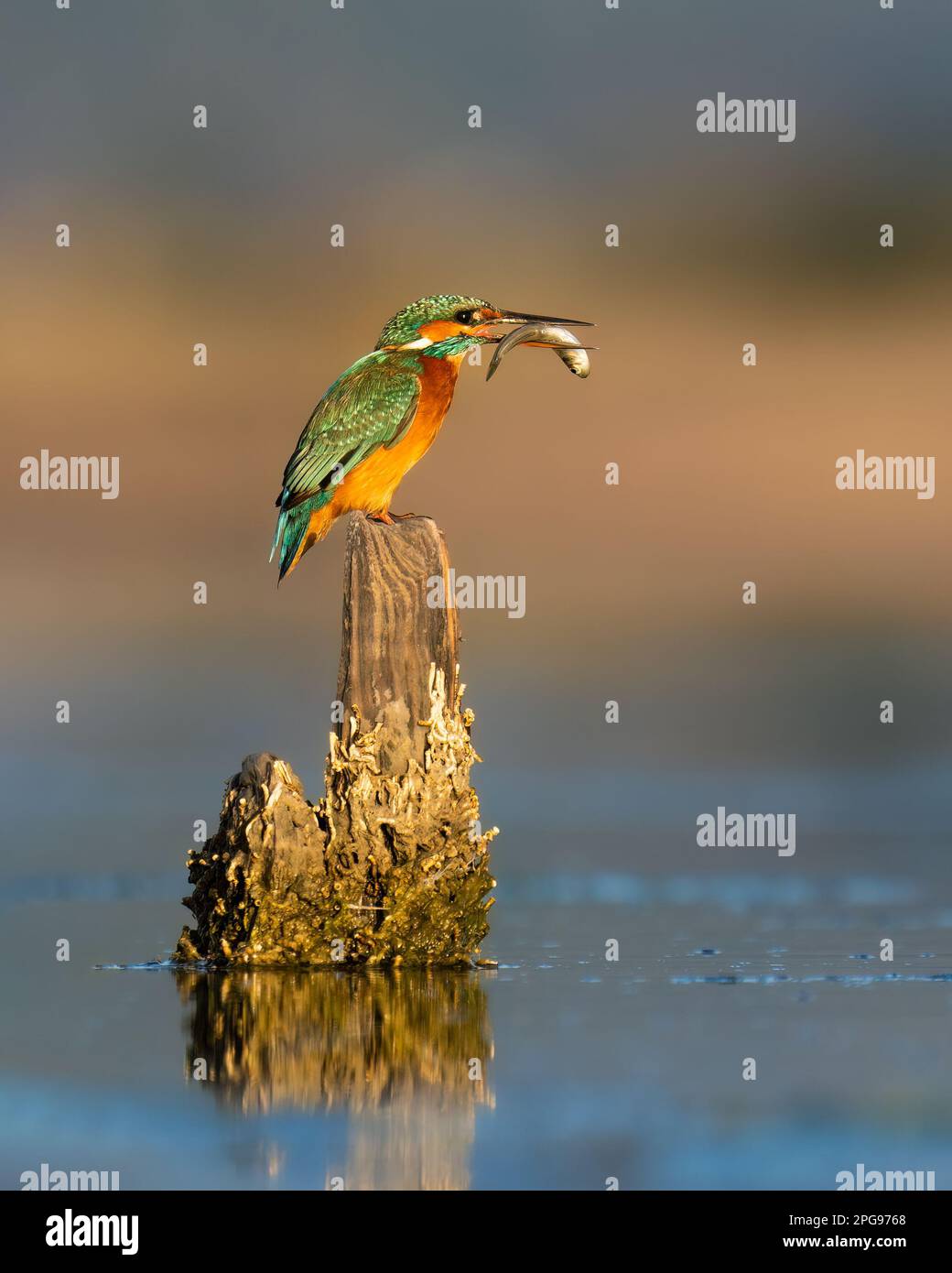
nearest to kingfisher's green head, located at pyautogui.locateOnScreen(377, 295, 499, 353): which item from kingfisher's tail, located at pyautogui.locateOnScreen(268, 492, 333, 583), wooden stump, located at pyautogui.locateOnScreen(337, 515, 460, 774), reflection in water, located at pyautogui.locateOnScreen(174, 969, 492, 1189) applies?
kingfisher's tail, located at pyautogui.locateOnScreen(268, 492, 333, 583)

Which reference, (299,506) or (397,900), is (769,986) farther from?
(299,506)

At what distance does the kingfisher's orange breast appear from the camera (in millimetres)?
14586

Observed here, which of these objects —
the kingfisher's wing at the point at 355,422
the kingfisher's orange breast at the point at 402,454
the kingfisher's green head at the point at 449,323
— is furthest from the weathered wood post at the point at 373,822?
the kingfisher's green head at the point at 449,323

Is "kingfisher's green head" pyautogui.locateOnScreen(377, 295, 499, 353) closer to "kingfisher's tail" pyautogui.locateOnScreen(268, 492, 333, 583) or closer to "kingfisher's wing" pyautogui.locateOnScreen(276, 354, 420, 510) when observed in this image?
"kingfisher's wing" pyautogui.locateOnScreen(276, 354, 420, 510)

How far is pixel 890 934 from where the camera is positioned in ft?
49.3

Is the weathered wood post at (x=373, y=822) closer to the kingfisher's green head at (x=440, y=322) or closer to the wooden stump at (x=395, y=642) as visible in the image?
the wooden stump at (x=395, y=642)

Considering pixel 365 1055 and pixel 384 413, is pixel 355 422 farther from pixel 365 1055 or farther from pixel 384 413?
pixel 365 1055

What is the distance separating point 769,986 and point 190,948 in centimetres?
418

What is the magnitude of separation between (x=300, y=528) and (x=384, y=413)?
1.14 metres

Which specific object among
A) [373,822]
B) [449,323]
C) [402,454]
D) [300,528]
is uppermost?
[449,323]

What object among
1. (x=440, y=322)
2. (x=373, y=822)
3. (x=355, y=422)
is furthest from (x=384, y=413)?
(x=373, y=822)

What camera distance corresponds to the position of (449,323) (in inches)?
575

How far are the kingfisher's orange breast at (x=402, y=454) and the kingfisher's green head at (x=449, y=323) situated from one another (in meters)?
0.14

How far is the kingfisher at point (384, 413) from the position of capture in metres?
14.5
